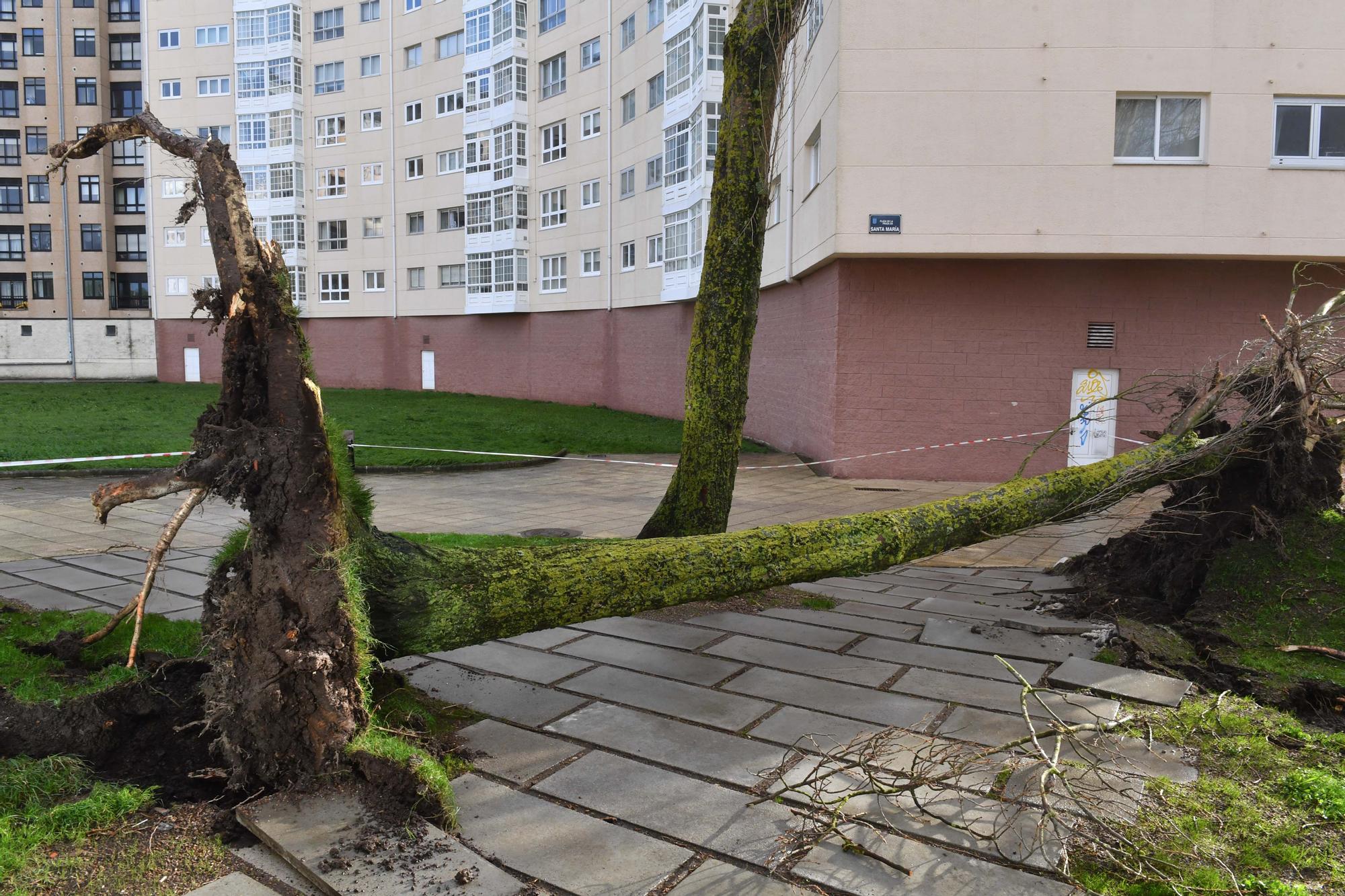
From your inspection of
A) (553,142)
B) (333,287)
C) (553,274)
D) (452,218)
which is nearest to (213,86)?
(333,287)

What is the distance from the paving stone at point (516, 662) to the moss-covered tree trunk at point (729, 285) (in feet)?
6.22

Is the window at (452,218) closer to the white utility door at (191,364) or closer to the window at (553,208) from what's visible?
the window at (553,208)

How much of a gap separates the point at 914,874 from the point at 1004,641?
293 cm

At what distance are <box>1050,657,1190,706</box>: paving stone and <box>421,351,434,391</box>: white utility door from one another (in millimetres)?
36246

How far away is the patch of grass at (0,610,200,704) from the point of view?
4.33 meters

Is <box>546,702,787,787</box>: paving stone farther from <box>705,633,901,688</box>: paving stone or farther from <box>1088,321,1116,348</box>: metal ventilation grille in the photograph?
<box>1088,321,1116,348</box>: metal ventilation grille

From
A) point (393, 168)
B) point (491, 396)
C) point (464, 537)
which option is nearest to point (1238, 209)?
point (464, 537)

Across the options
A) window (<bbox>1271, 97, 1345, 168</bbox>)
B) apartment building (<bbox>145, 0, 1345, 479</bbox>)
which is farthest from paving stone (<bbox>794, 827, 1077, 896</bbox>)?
window (<bbox>1271, 97, 1345, 168</bbox>)

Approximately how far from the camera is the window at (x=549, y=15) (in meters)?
34.1

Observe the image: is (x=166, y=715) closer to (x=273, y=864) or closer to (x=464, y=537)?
(x=273, y=864)

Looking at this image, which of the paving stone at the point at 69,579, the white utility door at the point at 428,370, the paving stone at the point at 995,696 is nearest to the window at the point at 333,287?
the white utility door at the point at 428,370

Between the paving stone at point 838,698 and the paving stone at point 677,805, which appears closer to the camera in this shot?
the paving stone at point 677,805

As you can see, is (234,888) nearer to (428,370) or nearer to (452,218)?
(428,370)

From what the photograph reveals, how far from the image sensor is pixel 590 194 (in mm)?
33688
